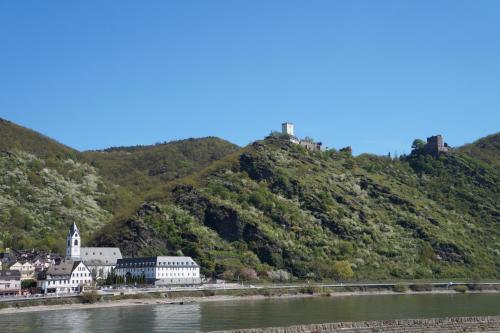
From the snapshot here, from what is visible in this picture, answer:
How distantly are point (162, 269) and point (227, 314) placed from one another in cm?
4674

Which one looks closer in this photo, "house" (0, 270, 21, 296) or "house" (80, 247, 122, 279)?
"house" (0, 270, 21, 296)

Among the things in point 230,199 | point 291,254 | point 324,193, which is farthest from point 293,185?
point 291,254

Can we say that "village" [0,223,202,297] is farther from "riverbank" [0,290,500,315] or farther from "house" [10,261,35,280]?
"riverbank" [0,290,500,315]

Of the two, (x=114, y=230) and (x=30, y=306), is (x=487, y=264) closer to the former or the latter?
(x=114, y=230)

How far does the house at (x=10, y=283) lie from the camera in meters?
108

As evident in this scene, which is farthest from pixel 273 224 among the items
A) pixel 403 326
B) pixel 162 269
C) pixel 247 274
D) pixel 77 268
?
pixel 403 326

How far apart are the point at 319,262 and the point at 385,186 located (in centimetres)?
5607

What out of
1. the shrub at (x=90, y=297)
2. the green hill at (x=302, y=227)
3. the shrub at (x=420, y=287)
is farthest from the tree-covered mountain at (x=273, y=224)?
the shrub at (x=90, y=297)

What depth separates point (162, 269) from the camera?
132125 mm

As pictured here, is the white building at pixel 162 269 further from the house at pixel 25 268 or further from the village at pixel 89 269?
the house at pixel 25 268

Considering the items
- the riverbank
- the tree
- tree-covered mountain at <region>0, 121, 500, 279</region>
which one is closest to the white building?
tree-covered mountain at <region>0, 121, 500, 279</region>

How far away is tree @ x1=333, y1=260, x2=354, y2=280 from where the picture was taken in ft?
485

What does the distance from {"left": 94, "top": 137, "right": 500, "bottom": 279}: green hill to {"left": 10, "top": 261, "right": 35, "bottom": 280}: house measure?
22.8 m

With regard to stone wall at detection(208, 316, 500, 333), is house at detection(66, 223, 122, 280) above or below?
above
